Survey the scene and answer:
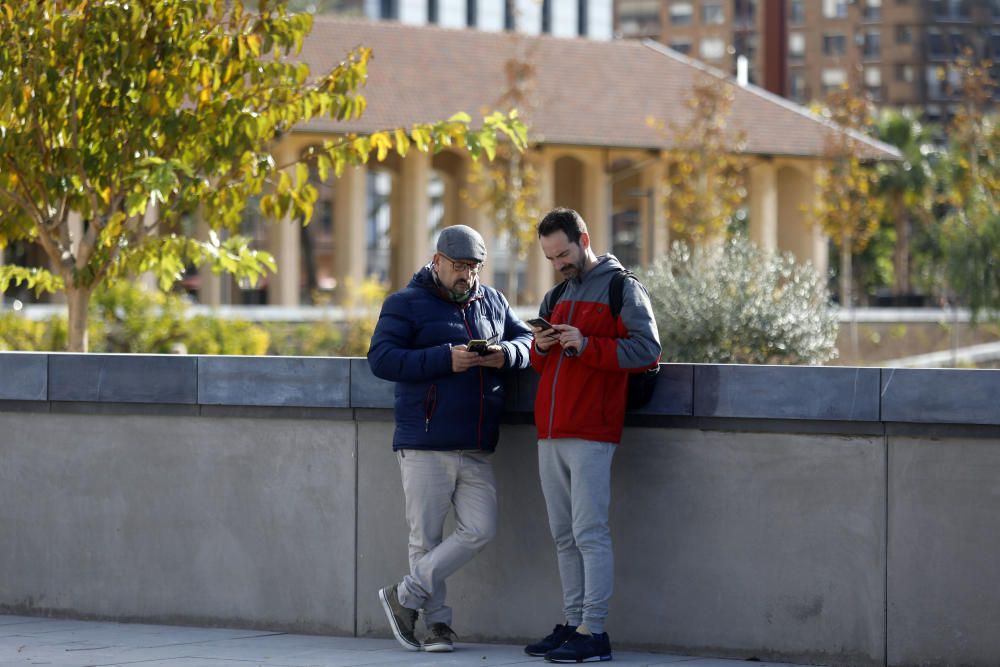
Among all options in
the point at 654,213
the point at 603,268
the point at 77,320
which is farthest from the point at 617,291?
the point at 654,213

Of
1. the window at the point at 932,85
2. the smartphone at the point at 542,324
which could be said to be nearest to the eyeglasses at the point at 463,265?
the smartphone at the point at 542,324

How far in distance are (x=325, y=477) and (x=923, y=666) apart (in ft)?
9.26

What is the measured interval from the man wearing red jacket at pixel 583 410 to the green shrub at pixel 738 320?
5770mm

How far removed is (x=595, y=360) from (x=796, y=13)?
320ft

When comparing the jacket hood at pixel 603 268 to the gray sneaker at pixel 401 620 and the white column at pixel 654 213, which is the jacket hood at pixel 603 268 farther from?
the white column at pixel 654 213

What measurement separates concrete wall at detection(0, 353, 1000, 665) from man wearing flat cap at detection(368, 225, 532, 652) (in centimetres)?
35

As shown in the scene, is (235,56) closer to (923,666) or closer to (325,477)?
(325,477)

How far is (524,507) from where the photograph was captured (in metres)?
7.41

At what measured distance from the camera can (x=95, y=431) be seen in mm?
8047

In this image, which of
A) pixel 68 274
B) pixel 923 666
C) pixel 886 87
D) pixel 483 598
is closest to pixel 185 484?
pixel 483 598

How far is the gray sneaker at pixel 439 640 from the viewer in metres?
7.08

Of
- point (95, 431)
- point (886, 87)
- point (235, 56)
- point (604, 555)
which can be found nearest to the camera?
point (604, 555)

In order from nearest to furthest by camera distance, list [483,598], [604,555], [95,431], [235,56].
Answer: [604,555]
[483,598]
[95,431]
[235,56]

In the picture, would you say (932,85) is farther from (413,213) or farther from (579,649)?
(579,649)
